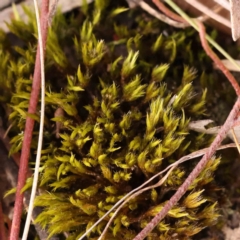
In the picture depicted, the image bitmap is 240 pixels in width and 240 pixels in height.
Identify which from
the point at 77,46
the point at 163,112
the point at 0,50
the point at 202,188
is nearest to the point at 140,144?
the point at 163,112

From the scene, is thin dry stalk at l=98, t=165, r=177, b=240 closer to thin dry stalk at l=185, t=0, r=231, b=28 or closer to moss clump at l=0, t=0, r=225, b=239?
moss clump at l=0, t=0, r=225, b=239

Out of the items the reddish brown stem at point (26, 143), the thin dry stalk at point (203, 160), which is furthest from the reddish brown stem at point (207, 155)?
the reddish brown stem at point (26, 143)

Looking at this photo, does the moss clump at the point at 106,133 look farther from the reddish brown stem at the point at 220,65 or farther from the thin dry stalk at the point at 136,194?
the reddish brown stem at the point at 220,65

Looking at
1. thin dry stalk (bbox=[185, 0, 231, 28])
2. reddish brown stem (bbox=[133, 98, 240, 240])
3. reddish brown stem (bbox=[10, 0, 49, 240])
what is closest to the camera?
reddish brown stem (bbox=[133, 98, 240, 240])

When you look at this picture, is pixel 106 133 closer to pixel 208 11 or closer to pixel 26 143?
pixel 26 143

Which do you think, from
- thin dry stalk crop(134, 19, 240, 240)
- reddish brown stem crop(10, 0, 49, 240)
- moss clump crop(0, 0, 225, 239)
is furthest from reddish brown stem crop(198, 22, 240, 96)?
reddish brown stem crop(10, 0, 49, 240)

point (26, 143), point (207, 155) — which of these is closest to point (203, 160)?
point (207, 155)

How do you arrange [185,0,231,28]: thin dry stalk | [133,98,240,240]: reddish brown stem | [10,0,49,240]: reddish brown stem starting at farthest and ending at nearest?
[185,0,231,28]: thin dry stalk → [10,0,49,240]: reddish brown stem → [133,98,240,240]: reddish brown stem

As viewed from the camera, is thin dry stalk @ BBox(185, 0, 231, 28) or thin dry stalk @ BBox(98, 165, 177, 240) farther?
thin dry stalk @ BBox(185, 0, 231, 28)
